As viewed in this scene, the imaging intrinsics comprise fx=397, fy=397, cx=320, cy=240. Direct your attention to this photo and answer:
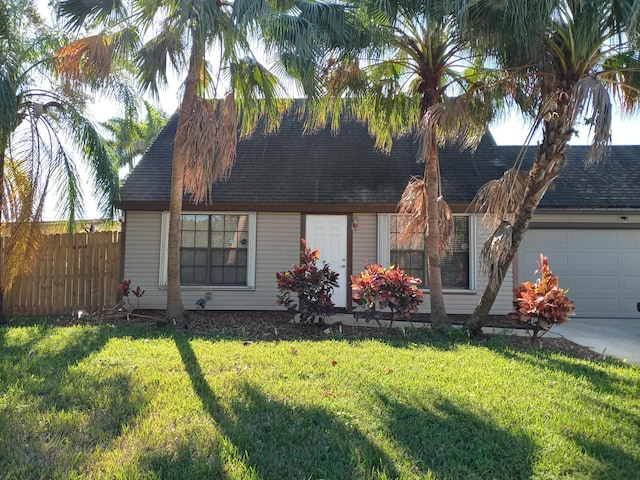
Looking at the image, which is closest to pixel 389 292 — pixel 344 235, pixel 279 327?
pixel 279 327

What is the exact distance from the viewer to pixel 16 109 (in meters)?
6.73

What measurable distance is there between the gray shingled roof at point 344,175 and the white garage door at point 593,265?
2.89 feet

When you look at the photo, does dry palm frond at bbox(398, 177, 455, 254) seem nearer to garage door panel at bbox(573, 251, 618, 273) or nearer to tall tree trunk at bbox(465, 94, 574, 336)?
tall tree trunk at bbox(465, 94, 574, 336)

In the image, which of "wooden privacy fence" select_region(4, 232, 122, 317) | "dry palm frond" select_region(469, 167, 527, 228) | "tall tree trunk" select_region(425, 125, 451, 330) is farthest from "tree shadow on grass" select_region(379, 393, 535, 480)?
"wooden privacy fence" select_region(4, 232, 122, 317)

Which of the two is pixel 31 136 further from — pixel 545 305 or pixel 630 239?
pixel 630 239

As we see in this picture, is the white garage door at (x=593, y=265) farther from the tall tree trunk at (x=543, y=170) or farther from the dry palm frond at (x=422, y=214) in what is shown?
the tall tree trunk at (x=543, y=170)

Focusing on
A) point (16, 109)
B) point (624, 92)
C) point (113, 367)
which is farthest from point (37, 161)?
point (624, 92)

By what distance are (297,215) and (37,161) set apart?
17.5 ft

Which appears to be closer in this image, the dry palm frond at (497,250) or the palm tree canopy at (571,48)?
the palm tree canopy at (571,48)

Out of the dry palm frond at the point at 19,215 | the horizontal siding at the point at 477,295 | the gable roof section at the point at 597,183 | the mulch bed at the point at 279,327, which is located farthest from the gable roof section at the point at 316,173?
the mulch bed at the point at 279,327

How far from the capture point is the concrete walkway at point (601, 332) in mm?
6434

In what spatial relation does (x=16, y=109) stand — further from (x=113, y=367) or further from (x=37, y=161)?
(x=113, y=367)

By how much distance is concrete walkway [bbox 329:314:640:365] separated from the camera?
6434 mm

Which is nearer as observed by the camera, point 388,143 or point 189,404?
point 189,404
